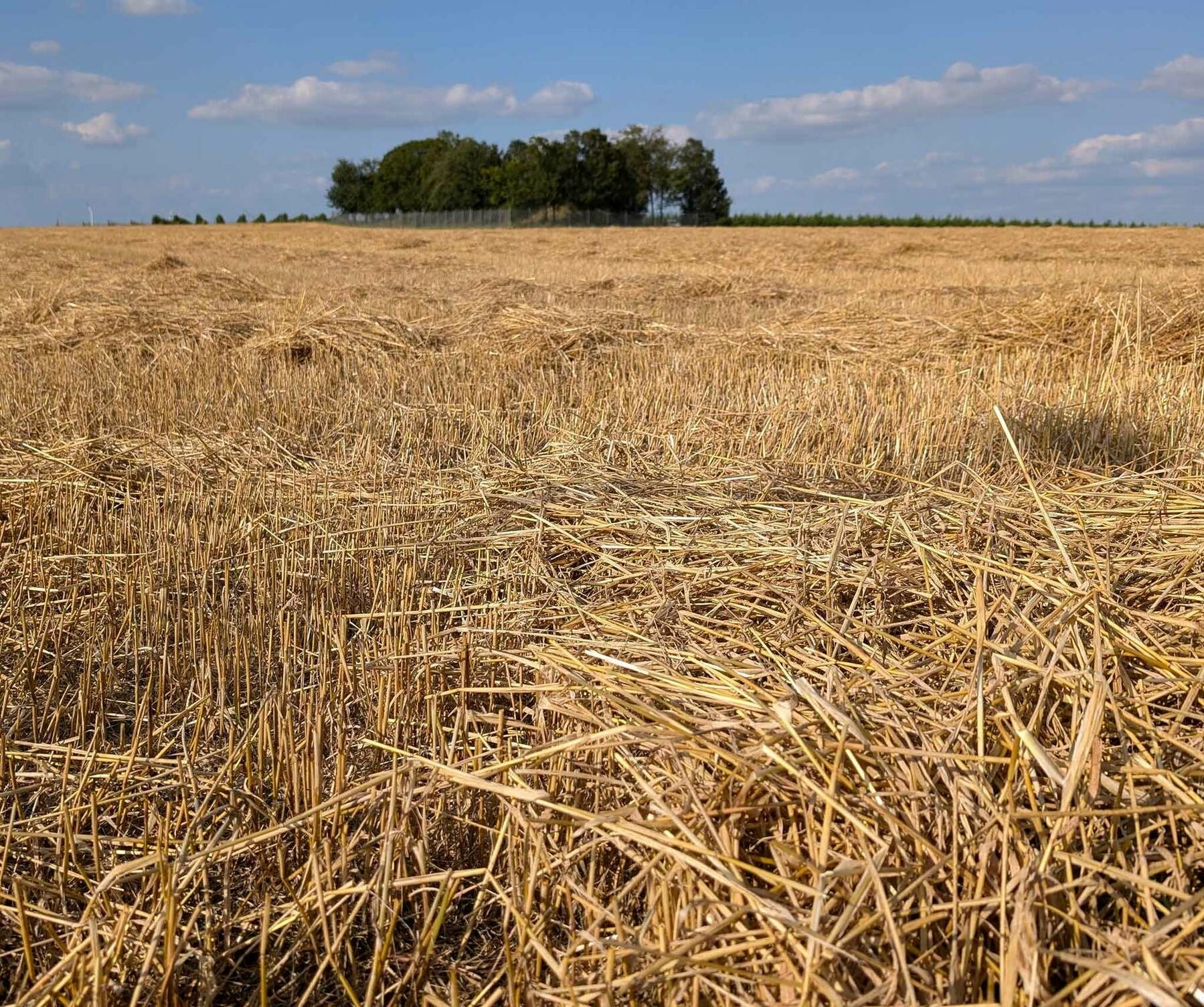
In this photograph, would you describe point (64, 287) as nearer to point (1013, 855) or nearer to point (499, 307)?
point (499, 307)

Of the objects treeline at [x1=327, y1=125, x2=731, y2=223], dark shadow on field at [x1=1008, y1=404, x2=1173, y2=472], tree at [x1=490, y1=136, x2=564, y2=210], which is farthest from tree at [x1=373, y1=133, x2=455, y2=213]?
dark shadow on field at [x1=1008, y1=404, x2=1173, y2=472]

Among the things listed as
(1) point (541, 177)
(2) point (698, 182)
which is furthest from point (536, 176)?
(2) point (698, 182)

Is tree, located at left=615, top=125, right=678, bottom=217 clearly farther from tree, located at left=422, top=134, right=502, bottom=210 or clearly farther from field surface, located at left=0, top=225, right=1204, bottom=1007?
field surface, located at left=0, top=225, right=1204, bottom=1007

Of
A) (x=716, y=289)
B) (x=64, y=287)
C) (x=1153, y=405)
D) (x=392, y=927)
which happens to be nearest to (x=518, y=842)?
(x=392, y=927)

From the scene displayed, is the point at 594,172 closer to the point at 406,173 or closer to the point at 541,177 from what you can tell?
the point at 541,177

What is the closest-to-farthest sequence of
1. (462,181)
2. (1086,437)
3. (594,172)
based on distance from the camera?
(1086,437) < (594,172) < (462,181)

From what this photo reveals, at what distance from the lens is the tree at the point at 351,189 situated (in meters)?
72.1

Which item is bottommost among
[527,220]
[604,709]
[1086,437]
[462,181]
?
[604,709]

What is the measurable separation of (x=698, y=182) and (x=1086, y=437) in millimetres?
64974

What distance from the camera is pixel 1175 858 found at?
1.43 meters

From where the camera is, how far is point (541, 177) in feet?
179

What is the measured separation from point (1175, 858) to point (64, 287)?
9.58 meters

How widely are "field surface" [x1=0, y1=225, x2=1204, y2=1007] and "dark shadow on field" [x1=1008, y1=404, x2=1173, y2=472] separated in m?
0.03

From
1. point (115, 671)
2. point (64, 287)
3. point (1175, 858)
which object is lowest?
point (115, 671)
